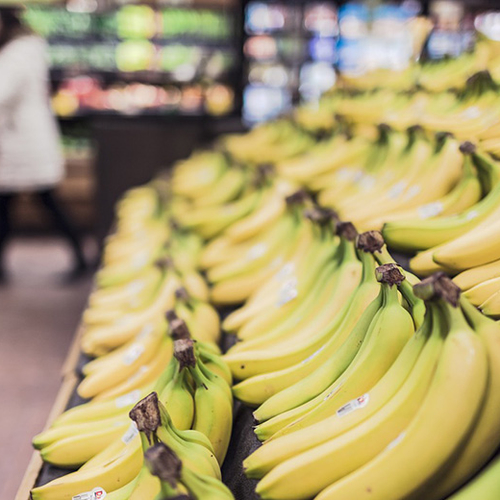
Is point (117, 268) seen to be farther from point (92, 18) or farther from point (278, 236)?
point (92, 18)

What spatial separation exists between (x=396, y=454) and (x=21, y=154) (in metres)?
3.83

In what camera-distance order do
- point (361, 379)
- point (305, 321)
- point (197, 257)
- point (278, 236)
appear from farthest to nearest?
point (197, 257) < point (278, 236) < point (305, 321) < point (361, 379)

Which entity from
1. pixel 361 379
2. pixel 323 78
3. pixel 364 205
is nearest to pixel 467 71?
pixel 364 205

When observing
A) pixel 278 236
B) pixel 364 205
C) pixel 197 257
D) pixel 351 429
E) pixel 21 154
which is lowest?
pixel 21 154

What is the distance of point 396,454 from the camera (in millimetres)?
807

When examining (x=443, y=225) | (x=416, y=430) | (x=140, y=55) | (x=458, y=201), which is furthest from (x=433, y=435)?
(x=140, y=55)

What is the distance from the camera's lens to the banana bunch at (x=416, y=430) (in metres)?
0.80

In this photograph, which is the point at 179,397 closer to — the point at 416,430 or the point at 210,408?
the point at 210,408

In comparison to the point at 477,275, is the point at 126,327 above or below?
below

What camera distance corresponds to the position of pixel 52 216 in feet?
14.5

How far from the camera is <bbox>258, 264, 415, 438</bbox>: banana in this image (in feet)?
3.25

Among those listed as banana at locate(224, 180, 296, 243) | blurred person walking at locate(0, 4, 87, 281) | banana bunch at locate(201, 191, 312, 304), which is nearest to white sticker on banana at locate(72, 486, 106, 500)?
banana bunch at locate(201, 191, 312, 304)

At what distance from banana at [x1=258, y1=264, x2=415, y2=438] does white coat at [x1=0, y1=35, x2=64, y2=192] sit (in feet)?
11.4

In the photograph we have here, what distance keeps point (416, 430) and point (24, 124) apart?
3833mm
